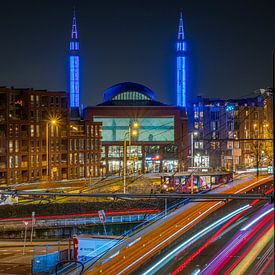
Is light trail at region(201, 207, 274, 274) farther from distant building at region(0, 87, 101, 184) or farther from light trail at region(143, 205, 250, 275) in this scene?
distant building at region(0, 87, 101, 184)

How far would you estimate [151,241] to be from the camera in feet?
33.5

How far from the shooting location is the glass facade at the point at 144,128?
46.0 metres

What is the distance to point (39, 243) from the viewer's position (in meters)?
20.6

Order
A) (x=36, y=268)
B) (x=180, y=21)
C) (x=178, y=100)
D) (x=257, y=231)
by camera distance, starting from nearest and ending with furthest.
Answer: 1. (x=257, y=231)
2. (x=36, y=268)
3. (x=178, y=100)
4. (x=180, y=21)

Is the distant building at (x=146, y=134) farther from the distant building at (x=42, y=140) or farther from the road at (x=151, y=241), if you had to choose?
the road at (x=151, y=241)

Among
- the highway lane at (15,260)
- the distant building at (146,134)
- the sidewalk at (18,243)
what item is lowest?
the sidewalk at (18,243)

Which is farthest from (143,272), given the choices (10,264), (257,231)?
(10,264)

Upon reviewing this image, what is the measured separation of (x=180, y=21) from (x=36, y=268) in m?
52.4

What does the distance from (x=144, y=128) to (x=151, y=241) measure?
35.9 metres

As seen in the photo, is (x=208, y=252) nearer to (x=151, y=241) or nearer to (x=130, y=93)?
(x=151, y=241)

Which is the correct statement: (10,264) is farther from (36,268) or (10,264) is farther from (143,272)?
(143,272)

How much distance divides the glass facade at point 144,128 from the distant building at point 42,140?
5644 millimetres

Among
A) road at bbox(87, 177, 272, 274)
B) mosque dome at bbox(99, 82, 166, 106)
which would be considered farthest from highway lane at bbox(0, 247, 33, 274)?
mosque dome at bbox(99, 82, 166, 106)

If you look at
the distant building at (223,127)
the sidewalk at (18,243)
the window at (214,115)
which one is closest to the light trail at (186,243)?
the sidewalk at (18,243)
